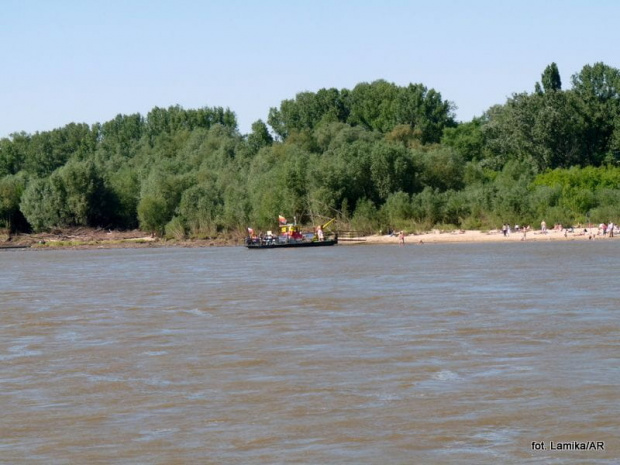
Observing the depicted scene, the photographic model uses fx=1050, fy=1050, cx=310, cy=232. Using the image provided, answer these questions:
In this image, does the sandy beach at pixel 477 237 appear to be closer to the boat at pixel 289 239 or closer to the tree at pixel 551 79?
the boat at pixel 289 239

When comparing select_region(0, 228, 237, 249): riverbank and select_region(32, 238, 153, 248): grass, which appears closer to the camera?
select_region(0, 228, 237, 249): riverbank

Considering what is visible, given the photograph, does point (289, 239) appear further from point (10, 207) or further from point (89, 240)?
point (10, 207)

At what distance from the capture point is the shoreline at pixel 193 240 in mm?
74750

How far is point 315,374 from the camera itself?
1748cm

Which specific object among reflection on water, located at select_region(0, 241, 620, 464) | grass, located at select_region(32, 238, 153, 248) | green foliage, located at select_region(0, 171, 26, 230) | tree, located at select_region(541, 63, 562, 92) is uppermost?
tree, located at select_region(541, 63, 562, 92)

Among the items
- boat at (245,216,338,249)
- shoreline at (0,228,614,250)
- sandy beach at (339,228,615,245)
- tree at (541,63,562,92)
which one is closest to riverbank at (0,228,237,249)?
shoreline at (0,228,614,250)

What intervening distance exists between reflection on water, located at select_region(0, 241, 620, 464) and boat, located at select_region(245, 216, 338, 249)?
142 feet

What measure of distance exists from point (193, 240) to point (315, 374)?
258 feet

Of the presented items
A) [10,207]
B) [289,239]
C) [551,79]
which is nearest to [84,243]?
[10,207]

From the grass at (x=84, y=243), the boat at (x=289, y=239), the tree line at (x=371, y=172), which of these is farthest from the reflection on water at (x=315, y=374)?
the grass at (x=84, y=243)

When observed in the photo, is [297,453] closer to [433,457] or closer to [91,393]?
[433,457]

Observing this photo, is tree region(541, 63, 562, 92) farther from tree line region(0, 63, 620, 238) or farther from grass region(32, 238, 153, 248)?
grass region(32, 238, 153, 248)

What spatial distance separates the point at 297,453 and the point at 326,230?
7321cm

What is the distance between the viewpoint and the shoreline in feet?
245
